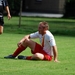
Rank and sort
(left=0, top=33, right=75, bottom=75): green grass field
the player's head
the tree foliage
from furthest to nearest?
the tree foliage
the player's head
(left=0, top=33, right=75, bottom=75): green grass field

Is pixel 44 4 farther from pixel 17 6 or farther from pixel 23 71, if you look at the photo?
pixel 23 71

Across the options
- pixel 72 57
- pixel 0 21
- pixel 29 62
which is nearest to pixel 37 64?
pixel 29 62

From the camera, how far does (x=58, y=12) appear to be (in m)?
60.1

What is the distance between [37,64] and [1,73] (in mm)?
1677

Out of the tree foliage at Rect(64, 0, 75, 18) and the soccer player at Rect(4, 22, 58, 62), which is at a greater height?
the soccer player at Rect(4, 22, 58, 62)

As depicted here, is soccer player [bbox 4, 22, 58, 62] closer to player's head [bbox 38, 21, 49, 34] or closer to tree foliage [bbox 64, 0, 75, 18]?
player's head [bbox 38, 21, 49, 34]

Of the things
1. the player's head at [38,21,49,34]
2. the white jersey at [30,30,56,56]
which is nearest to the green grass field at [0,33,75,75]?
the white jersey at [30,30,56,56]

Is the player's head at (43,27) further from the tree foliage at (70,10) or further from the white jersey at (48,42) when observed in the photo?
the tree foliage at (70,10)

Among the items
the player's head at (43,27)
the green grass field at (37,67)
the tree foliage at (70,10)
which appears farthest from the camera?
the tree foliage at (70,10)

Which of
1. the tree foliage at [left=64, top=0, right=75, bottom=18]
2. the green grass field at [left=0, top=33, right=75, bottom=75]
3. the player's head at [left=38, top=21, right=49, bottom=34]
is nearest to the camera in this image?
the green grass field at [left=0, top=33, right=75, bottom=75]

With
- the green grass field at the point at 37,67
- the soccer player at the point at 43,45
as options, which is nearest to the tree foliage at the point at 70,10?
the green grass field at the point at 37,67

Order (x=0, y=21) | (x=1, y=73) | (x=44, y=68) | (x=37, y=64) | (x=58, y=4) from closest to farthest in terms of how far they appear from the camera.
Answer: (x=1, y=73), (x=44, y=68), (x=37, y=64), (x=0, y=21), (x=58, y=4)

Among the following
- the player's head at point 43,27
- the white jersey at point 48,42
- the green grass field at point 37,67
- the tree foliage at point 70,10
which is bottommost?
the tree foliage at point 70,10

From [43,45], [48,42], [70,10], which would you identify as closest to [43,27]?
[48,42]
